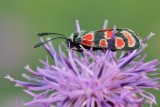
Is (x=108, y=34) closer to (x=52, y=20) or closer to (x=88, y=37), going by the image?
(x=88, y=37)

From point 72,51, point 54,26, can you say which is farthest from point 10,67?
point 72,51

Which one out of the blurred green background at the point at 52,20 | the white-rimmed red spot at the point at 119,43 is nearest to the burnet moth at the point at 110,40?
the white-rimmed red spot at the point at 119,43

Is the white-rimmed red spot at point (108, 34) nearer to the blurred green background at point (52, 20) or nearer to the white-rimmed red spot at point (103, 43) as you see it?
the white-rimmed red spot at point (103, 43)

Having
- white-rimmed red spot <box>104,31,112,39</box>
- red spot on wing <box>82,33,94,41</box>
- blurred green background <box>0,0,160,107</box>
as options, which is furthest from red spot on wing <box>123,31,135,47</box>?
blurred green background <box>0,0,160,107</box>

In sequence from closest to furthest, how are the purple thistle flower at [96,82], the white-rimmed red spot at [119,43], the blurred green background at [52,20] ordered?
the purple thistle flower at [96,82] → the white-rimmed red spot at [119,43] → the blurred green background at [52,20]

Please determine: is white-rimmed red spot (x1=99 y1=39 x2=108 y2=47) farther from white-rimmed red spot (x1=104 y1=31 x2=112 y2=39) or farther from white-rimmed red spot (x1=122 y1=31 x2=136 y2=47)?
white-rimmed red spot (x1=122 y1=31 x2=136 y2=47)
